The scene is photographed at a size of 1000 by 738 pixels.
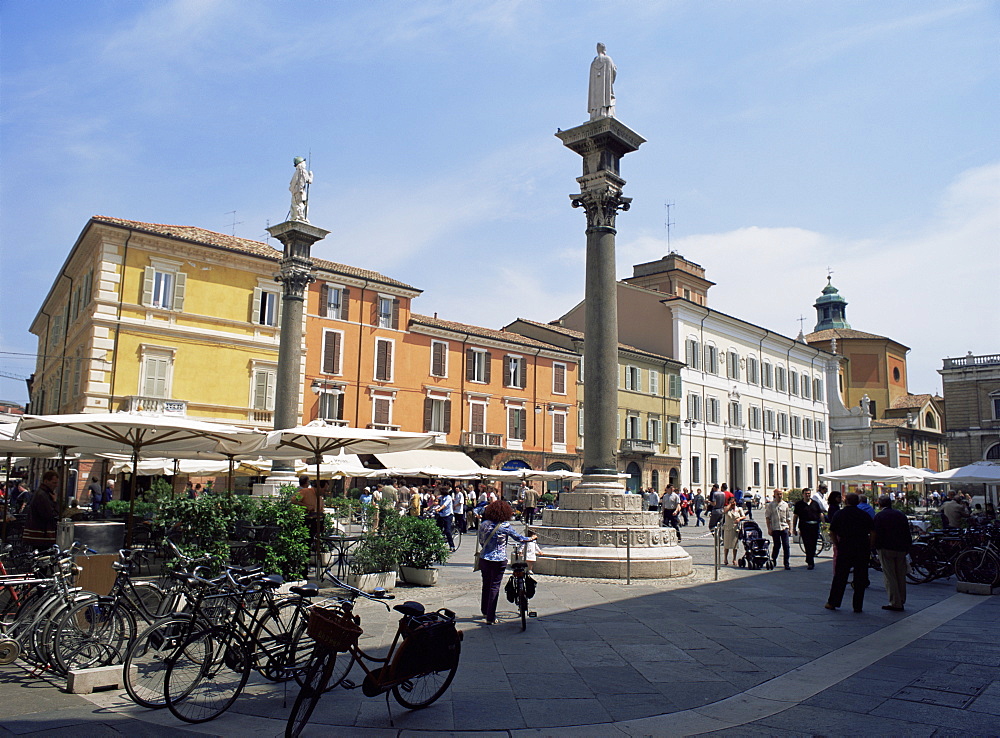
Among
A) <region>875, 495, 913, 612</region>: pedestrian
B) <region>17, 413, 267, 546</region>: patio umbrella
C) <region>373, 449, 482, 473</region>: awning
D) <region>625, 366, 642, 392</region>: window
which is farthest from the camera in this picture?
<region>625, 366, 642, 392</region>: window

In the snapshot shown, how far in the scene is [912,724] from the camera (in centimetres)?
504

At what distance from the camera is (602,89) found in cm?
1428

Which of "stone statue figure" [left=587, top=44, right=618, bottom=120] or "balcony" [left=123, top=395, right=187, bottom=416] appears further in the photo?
"balcony" [left=123, top=395, right=187, bottom=416]

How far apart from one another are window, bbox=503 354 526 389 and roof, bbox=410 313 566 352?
889mm

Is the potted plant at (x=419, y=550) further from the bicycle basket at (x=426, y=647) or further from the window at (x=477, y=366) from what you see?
the window at (x=477, y=366)

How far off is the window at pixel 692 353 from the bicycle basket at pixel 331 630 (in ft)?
139

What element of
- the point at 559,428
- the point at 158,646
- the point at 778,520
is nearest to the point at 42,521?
the point at 158,646

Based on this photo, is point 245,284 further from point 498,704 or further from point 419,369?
point 498,704

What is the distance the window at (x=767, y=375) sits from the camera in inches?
2045

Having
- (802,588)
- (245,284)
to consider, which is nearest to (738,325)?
(245,284)

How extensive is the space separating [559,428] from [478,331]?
692 cm

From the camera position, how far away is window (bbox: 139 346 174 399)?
27359 millimetres

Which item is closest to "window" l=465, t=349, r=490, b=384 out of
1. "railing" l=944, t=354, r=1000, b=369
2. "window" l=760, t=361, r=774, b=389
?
"window" l=760, t=361, r=774, b=389

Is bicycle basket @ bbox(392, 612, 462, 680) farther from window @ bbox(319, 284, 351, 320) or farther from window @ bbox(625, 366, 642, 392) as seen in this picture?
window @ bbox(625, 366, 642, 392)
